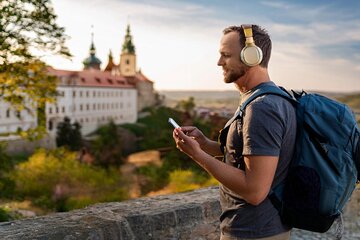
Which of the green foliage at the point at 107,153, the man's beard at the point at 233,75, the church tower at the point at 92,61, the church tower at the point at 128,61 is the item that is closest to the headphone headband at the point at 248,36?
the man's beard at the point at 233,75

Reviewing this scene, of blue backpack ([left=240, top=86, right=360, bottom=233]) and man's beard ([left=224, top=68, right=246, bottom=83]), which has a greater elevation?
man's beard ([left=224, top=68, right=246, bottom=83])

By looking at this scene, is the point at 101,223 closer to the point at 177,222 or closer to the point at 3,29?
the point at 177,222

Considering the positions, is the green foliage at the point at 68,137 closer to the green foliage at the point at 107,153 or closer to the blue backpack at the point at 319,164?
the green foliage at the point at 107,153

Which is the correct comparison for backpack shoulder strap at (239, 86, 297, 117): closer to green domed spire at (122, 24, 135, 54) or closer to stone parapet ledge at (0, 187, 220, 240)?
stone parapet ledge at (0, 187, 220, 240)

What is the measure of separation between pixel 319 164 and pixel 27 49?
984 cm

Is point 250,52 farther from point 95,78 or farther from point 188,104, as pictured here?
point 188,104

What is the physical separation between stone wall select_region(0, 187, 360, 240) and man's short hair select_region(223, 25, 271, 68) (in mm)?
1431

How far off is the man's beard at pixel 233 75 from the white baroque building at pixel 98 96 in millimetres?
42103

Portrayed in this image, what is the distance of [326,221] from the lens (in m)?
1.67

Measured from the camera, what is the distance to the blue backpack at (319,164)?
1621 mm

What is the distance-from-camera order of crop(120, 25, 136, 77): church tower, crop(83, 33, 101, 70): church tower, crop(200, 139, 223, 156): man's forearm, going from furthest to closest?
crop(120, 25, 136, 77): church tower, crop(83, 33, 101, 70): church tower, crop(200, 139, 223, 156): man's forearm

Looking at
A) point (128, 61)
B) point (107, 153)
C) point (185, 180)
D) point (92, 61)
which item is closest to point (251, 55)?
point (185, 180)

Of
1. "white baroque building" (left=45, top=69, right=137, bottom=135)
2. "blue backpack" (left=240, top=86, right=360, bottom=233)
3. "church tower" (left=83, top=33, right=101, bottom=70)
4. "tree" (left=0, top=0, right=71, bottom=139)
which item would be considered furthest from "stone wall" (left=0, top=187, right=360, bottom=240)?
"church tower" (left=83, top=33, right=101, bottom=70)

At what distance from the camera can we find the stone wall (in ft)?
8.17
